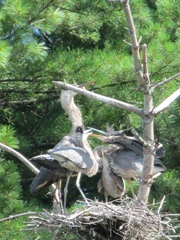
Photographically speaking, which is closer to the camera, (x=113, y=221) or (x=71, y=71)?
(x=113, y=221)

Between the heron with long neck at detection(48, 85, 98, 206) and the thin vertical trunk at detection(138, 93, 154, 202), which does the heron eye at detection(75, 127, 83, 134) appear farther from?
the thin vertical trunk at detection(138, 93, 154, 202)

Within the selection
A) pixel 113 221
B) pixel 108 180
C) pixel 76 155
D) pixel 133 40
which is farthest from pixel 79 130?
pixel 133 40

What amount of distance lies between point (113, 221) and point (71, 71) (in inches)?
82.6

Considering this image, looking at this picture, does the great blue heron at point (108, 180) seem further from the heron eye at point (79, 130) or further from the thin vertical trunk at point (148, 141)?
the thin vertical trunk at point (148, 141)

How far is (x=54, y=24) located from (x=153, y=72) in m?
0.87

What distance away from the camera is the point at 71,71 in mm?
8602

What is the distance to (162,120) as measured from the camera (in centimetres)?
911

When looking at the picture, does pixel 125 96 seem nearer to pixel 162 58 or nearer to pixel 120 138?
pixel 162 58

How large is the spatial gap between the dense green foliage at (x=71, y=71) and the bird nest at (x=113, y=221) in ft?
3.77

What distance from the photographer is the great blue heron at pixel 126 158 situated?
715 centimetres

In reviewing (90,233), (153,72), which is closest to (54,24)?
(153,72)

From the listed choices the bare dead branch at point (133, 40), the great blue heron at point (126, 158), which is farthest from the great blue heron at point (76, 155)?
the bare dead branch at point (133, 40)

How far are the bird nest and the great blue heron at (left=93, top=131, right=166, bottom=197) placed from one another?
49cm

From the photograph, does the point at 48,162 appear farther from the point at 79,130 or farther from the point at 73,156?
the point at 79,130
